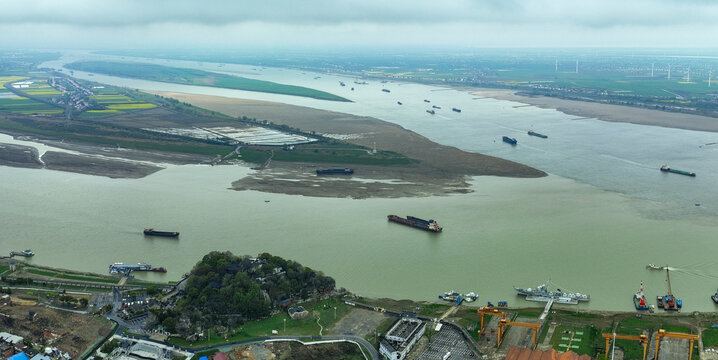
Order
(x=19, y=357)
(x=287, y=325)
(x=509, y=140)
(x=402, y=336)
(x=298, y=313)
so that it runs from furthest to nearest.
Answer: (x=509, y=140), (x=298, y=313), (x=287, y=325), (x=402, y=336), (x=19, y=357)

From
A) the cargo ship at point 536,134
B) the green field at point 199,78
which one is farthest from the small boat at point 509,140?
the green field at point 199,78

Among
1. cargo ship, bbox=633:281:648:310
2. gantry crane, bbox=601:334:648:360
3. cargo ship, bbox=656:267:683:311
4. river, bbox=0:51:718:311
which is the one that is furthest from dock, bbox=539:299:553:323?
cargo ship, bbox=656:267:683:311

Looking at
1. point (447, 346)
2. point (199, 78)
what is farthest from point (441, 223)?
point (199, 78)

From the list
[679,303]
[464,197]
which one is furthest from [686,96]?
[679,303]

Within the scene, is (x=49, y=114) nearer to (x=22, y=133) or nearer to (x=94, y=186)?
(x=22, y=133)

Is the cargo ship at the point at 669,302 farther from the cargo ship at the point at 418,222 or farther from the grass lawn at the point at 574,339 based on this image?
the cargo ship at the point at 418,222

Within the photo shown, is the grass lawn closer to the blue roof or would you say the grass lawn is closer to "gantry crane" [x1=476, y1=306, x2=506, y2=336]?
"gantry crane" [x1=476, y1=306, x2=506, y2=336]

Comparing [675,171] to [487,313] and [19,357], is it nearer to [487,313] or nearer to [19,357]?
[487,313]
